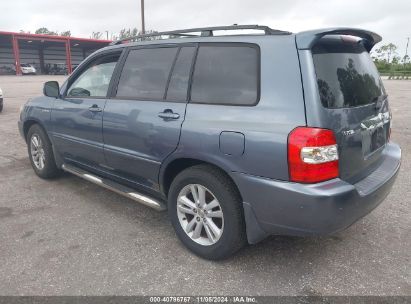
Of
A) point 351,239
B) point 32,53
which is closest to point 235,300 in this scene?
point 351,239

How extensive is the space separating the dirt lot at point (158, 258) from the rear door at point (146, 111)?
1.86 ft

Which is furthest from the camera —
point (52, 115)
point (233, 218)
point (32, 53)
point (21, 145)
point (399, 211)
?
point (32, 53)

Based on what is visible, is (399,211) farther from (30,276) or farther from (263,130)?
(30,276)

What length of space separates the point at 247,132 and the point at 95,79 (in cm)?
221

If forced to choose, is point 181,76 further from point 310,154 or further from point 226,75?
point 310,154

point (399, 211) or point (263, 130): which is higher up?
point (263, 130)

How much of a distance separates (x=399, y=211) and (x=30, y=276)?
3.55 m

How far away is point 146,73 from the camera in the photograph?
3410mm

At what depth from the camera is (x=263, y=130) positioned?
2449 millimetres

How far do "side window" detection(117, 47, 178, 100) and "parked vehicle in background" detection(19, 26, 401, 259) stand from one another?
13 mm

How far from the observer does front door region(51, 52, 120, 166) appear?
3787mm

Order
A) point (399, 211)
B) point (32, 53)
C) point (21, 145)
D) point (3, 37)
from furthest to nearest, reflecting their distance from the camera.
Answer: point (32, 53)
point (3, 37)
point (21, 145)
point (399, 211)

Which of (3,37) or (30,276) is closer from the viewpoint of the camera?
(30,276)

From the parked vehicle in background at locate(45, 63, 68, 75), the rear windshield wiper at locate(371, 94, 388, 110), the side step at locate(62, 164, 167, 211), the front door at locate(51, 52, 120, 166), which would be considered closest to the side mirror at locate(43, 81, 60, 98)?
the front door at locate(51, 52, 120, 166)
